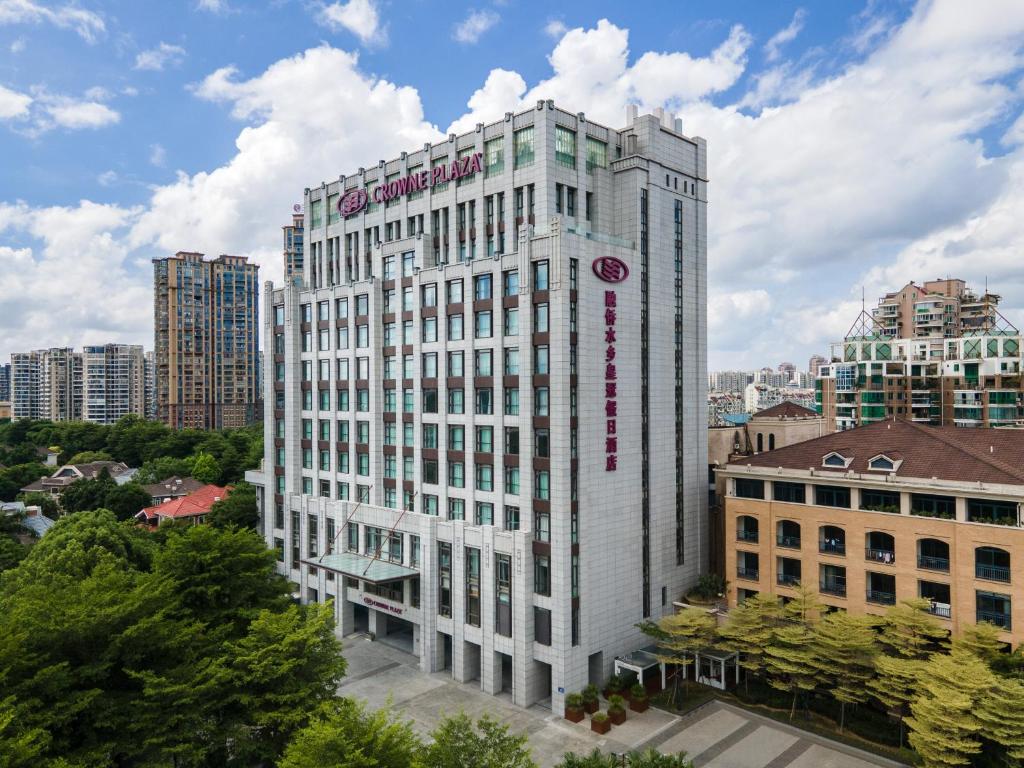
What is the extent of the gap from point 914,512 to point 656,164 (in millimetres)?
28323

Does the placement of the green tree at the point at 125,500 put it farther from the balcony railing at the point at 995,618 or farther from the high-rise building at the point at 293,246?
the balcony railing at the point at 995,618

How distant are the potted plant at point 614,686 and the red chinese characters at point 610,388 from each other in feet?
42.6

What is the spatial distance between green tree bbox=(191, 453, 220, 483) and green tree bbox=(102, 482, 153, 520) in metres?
20.6

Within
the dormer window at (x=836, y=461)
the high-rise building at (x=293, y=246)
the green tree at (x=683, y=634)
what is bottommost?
the green tree at (x=683, y=634)

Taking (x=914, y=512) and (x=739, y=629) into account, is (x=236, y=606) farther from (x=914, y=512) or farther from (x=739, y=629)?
(x=914, y=512)

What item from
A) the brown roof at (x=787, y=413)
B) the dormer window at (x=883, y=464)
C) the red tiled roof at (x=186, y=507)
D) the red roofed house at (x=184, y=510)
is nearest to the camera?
the dormer window at (x=883, y=464)

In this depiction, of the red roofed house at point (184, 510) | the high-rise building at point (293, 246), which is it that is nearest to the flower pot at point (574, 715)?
the red roofed house at point (184, 510)

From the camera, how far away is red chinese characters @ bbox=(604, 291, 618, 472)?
4222 centimetres

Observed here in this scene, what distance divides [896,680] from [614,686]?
15492mm

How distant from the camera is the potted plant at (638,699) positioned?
3906 cm

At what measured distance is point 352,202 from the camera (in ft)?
187

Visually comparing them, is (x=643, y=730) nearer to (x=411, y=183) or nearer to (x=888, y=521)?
(x=888, y=521)

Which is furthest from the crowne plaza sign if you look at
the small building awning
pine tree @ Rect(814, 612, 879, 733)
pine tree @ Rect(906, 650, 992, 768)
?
pine tree @ Rect(906, 650, 992, 768)

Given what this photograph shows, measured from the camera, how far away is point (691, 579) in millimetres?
49000
